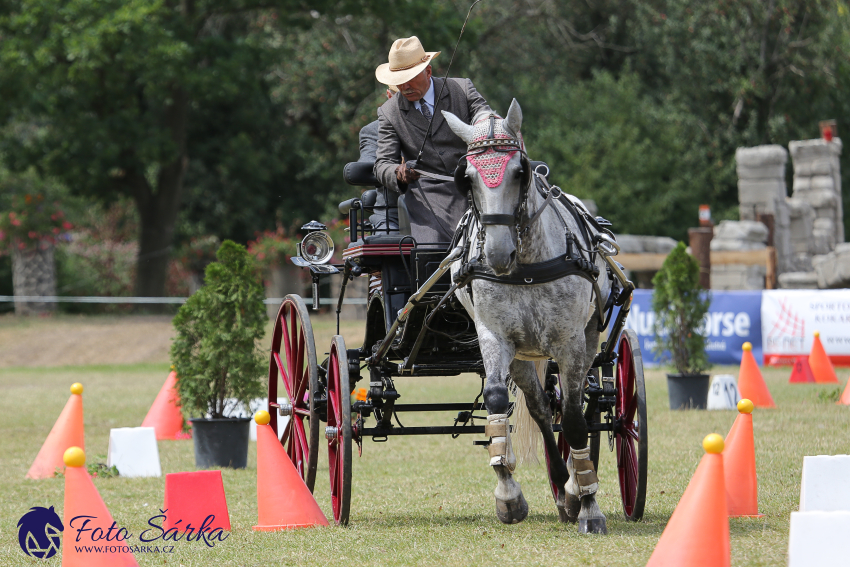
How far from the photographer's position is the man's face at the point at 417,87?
233 inches

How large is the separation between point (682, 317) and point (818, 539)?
8.89 meters

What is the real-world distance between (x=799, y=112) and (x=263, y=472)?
29242mm

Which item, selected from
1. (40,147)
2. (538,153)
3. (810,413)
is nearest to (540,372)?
(810,413)

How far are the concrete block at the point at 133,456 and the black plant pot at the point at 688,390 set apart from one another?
6.11 m

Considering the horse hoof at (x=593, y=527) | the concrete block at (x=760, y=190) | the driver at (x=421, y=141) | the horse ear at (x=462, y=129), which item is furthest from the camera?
the concrete block at (x=760, y=190)

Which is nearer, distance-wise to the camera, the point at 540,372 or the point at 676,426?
the point at 540,372

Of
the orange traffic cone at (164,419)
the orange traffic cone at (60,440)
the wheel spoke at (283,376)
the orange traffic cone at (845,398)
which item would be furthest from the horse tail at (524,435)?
the orange traffic cone at (845,398)

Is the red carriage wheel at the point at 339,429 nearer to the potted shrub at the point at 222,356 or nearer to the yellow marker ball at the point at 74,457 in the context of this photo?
the yellow marker ball at the point at 74,457

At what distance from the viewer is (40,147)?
23.3m

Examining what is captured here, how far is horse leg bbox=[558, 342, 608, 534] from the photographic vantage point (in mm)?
5098

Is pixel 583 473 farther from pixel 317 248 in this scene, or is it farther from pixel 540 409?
pixel 317 248

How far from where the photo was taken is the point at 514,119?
4730 mm

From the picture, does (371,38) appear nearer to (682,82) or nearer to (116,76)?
(116,76)

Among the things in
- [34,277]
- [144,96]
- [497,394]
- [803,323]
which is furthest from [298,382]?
[34,277]
